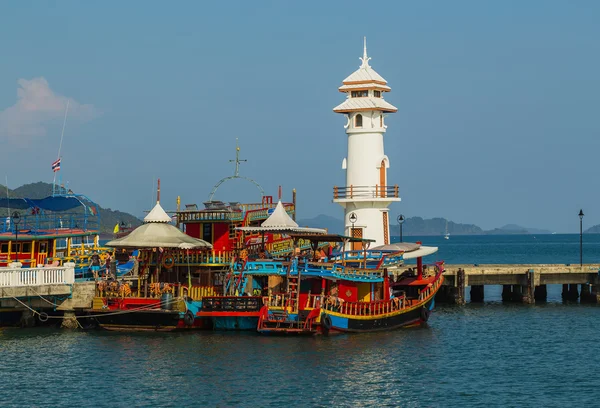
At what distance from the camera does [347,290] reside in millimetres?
52250

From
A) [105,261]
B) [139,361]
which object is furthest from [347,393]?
[105,261]

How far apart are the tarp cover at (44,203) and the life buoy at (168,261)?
32.8ft

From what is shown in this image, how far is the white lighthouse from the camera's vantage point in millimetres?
67125

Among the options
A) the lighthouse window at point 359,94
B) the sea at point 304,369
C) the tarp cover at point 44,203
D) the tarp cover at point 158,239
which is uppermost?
the lighthouse window at point 359,94

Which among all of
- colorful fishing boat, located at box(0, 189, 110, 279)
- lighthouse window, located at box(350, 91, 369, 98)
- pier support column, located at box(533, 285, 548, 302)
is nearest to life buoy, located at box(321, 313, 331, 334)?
colorful fishing boat, located at box(0, 189, 110, 279)

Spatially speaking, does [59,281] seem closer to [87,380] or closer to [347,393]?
[87,380]

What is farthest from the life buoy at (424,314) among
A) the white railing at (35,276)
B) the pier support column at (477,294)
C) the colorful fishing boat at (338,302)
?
the white railing at (35,276)

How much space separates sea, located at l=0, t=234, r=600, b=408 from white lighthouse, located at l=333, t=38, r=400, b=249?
1321 centimetres

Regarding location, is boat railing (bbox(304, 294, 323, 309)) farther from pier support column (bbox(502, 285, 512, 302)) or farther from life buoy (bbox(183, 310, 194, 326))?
pier support column (bbox(502, 285, 512, 302))

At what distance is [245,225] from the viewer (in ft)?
187

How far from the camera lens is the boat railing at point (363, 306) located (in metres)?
50.0

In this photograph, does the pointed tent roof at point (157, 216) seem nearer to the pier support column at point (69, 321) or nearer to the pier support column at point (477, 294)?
the pier support column at point (69, 321)

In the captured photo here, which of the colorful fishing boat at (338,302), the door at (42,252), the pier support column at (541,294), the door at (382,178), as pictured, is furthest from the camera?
the pier support column at (541,294)

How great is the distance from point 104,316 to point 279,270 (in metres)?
9.03
